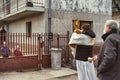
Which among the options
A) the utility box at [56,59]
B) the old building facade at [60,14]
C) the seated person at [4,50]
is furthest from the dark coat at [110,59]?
the old building facade at [60,14]

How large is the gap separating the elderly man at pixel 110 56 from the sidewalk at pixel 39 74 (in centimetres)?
558

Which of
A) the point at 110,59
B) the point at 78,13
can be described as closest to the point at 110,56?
the point at 110,59

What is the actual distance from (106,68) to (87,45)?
2.35 m

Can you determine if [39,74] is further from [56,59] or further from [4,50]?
[4,50]

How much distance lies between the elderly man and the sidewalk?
18.3ft

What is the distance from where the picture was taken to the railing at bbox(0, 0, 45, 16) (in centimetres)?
1329

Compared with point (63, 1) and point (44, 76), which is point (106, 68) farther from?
point (63, 1)

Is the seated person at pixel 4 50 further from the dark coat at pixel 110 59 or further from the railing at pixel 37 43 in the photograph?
the dark coat at pixel 110 59

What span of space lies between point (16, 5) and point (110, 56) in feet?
46.3

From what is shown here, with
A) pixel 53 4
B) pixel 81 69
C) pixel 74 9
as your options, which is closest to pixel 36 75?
pixel 81 69

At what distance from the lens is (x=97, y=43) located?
15.4m

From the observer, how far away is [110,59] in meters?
3.88

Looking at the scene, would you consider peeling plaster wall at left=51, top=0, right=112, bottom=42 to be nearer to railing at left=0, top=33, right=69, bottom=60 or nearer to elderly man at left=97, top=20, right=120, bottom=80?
railing at left=0, top=33, right=69, bottom=60

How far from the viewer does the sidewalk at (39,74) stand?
9.45 m
